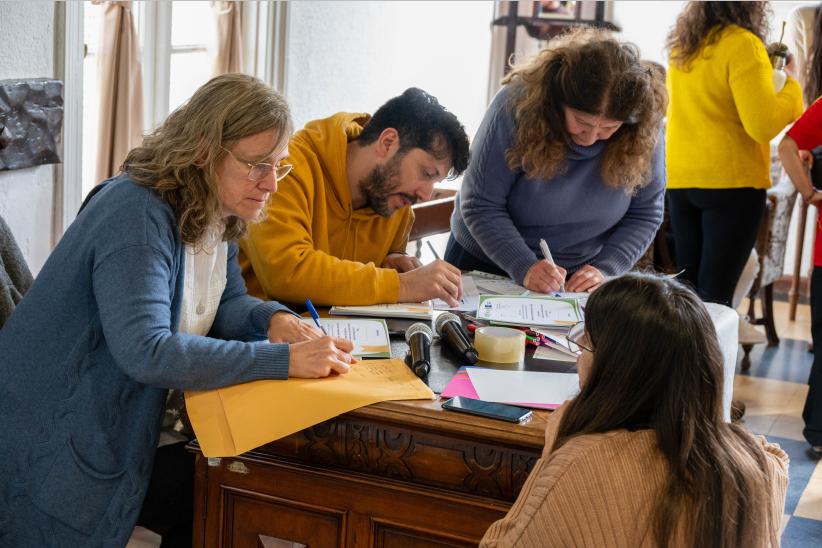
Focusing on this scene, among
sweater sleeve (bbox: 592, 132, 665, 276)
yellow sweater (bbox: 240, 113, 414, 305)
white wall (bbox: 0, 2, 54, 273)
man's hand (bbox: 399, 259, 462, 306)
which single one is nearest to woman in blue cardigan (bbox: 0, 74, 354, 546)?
yellow sweater (bbox: 240, 113, 414, 305)

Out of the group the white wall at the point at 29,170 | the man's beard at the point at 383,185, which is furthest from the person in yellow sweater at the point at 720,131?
the white wall at the point at 29,170

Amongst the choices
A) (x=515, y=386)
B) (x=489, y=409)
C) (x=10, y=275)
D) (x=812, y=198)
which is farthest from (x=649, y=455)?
(x=812, y=198)

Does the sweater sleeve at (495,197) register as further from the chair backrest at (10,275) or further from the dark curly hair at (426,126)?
the chair backrest at (10,275)

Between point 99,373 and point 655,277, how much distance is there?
956 millimetres

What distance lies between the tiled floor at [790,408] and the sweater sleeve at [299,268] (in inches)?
62.6

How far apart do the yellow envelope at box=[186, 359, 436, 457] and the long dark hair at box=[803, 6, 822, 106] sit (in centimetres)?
288

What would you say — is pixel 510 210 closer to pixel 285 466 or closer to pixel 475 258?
pixel 475 258

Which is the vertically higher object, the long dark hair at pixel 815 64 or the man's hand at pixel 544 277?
the long dark hair at pixel 815 64

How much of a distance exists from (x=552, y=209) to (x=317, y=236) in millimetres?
654

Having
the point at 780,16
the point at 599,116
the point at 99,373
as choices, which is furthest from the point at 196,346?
the point at 780,16

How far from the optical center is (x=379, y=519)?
5.97ft

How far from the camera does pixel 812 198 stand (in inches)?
144

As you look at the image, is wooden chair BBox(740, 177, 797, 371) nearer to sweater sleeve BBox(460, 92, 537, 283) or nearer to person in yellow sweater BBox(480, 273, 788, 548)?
sweater sleeve BBox(460, 92, 537, 283)

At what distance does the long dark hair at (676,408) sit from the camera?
1.38 metres
